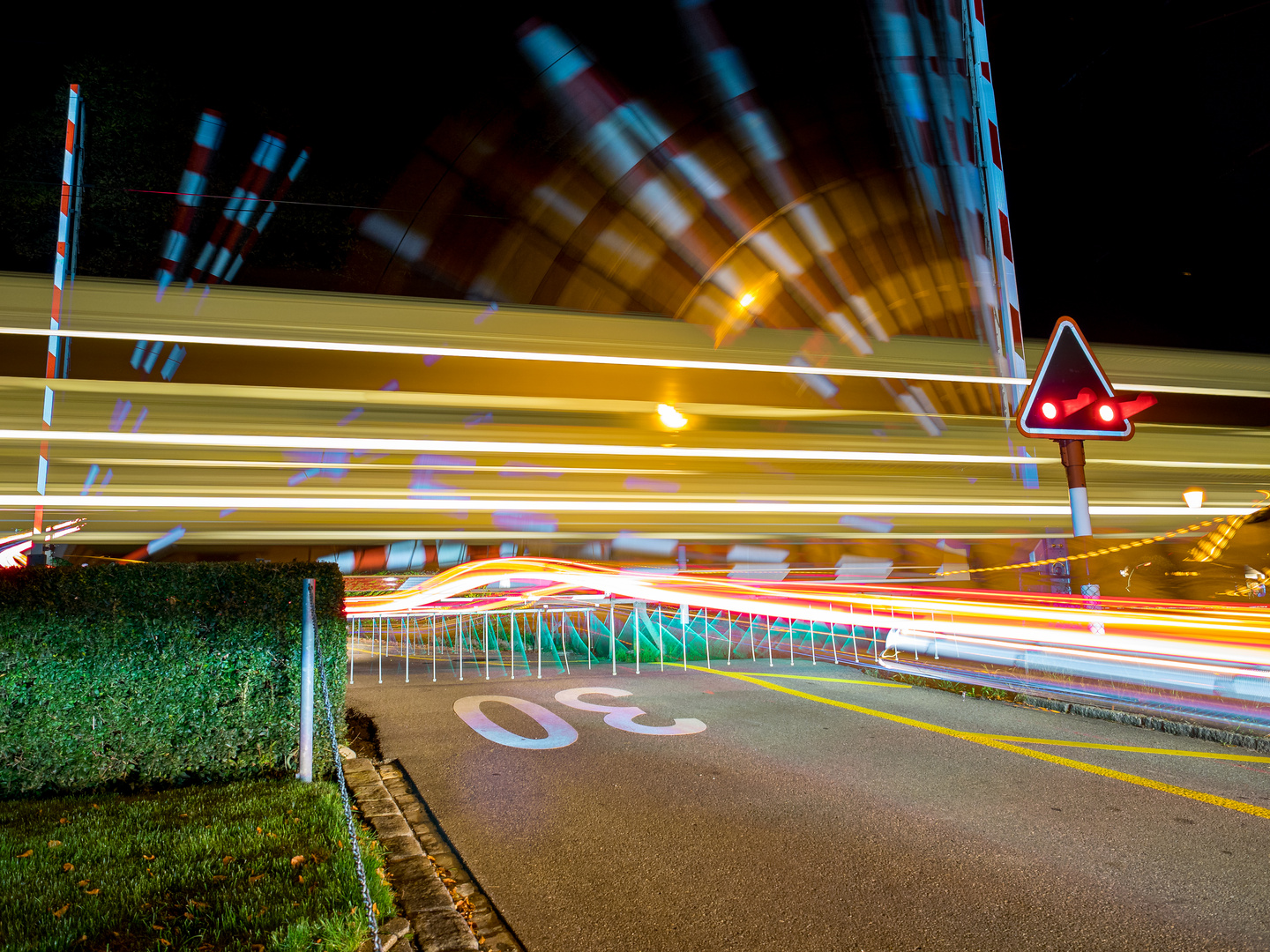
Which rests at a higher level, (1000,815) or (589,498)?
(589,498)

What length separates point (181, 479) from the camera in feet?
19.6

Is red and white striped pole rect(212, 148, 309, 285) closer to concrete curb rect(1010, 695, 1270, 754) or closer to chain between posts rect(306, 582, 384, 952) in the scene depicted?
chain between posts rect(306, 582, 384, 952)

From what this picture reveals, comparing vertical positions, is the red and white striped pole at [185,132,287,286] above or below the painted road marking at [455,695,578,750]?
above

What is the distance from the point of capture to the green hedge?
14.5ft

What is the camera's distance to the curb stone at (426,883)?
2.80 metres

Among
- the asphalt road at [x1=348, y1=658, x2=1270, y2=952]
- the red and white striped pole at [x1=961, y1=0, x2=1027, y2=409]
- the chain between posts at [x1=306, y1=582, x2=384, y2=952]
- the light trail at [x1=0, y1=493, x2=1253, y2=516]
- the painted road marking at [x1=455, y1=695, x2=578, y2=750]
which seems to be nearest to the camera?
the chain between posts at [x1=306, y1=582, x2=384, y2=952]

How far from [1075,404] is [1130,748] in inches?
106

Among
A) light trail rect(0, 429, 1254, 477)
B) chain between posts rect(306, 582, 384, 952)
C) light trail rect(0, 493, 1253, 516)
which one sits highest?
light trail rect(0, 429, 1254, 477)

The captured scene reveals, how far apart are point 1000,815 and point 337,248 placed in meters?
11.2

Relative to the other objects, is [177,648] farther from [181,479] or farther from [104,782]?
[181,479]

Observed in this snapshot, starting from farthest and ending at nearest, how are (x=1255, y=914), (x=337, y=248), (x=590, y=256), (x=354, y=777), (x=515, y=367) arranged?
(x=590, y=256) → (x=337, y=248) → (x=515, y=367) → (x=354, y=777) → (x=1255, y=914)

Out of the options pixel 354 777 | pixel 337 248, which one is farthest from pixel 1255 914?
pixel 337 248

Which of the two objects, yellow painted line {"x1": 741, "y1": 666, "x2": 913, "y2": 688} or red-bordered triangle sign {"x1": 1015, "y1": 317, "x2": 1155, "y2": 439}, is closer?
red-bordered triangle sign {"x1": 1015, "y1": 317, "x2": 1155, "y2": 439}

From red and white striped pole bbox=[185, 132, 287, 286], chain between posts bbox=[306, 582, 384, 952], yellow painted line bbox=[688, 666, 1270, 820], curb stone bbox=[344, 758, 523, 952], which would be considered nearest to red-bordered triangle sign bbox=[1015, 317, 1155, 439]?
yellow painted line bbox=[688, 666, 1270, 820]
